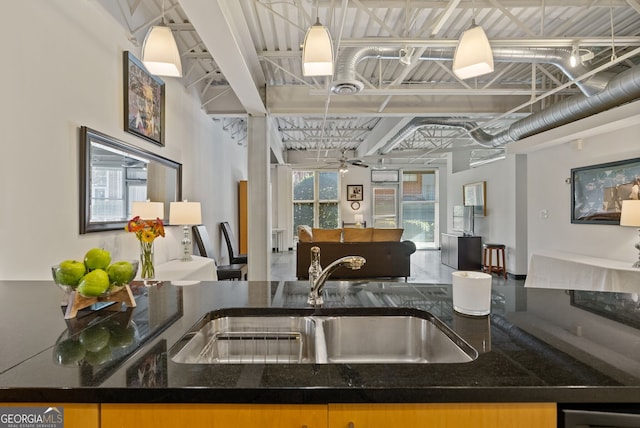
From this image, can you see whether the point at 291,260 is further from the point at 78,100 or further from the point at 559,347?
the point at 559,347

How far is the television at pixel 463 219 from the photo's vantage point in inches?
295

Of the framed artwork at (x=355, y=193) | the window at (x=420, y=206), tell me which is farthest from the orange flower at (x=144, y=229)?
the window at (x=420, y=206)

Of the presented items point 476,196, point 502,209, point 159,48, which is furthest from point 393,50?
point 476,196

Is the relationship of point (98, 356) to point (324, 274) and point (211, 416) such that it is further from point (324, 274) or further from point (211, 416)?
point (324, 274)

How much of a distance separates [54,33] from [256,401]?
275 cm

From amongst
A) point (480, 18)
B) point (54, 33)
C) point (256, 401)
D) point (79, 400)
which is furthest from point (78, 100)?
point (480, 18)

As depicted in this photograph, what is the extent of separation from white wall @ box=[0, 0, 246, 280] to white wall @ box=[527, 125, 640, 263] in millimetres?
5790

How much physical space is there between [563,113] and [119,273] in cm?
571

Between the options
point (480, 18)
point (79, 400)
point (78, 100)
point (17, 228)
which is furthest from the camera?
point (480, 18)

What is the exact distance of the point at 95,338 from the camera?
0.91 m

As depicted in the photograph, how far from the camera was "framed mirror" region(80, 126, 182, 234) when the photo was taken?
2.39 meters

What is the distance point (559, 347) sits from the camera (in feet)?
2.84

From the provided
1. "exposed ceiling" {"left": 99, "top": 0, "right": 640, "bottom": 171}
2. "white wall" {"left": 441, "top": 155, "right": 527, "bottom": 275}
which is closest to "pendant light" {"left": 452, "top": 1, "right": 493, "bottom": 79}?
"exposed ceiling" {"left": 99, "top": 0, "right": 640, "bottom": 171}

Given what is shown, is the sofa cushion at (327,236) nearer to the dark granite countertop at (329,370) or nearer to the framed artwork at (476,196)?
the framed artwork at (476,196)
